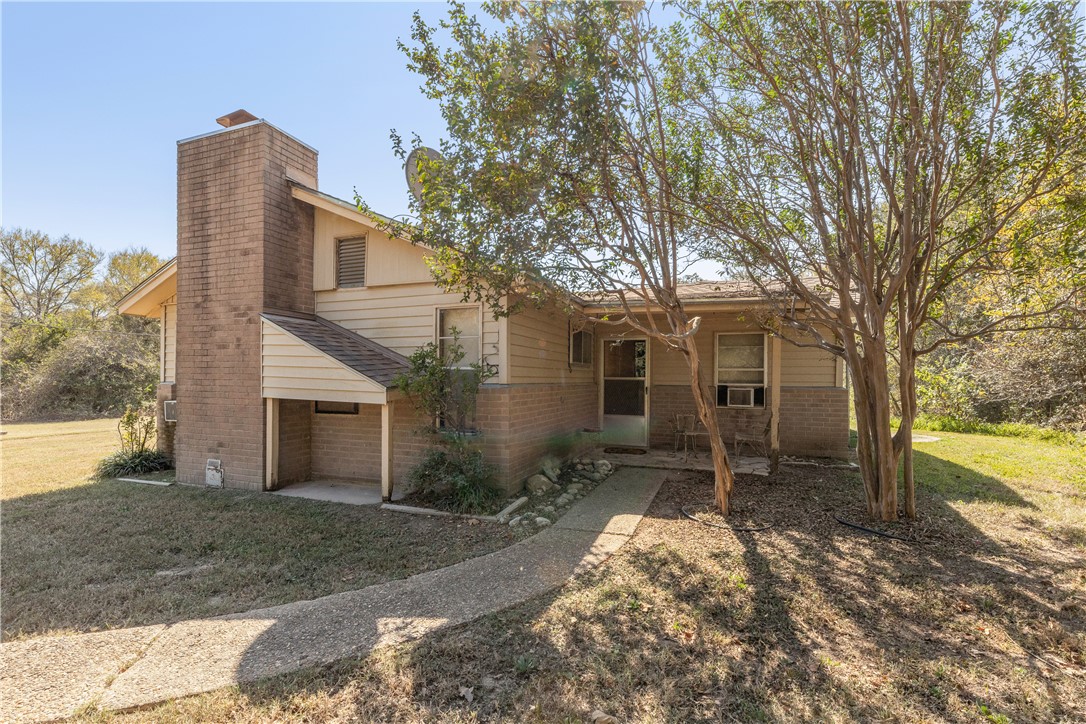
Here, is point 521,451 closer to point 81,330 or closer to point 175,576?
point 175,576

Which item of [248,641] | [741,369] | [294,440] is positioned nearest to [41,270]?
[294,440]

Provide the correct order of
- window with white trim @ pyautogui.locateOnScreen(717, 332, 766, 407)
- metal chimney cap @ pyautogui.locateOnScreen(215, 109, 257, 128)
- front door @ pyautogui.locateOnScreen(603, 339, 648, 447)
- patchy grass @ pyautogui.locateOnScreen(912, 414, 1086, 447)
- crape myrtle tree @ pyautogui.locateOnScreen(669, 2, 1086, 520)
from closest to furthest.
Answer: crape myrtle tree @ pyautogui.locateOnScreen(669, 2, 1086, 520) → metal chimney cap @ pyautogui.locateOnScreen(215, 109, 257, 128) → window with white trim @ pyautogui.locateOnScreen(717, 332, 766, 407) → front door @ pyautogui.locateOnScreen(603, 339, 648, 447) → patchy grass @ pyautogui.locateOnScreen(912, 414, 1086, 447)

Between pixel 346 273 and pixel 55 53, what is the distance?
4.36 metres

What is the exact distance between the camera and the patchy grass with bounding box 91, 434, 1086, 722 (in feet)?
8.34

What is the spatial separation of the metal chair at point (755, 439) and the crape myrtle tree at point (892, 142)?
129 inches

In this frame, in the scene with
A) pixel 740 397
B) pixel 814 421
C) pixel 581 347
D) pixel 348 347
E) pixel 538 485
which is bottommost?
pixel 538 485

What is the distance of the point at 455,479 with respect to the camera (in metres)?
6.30

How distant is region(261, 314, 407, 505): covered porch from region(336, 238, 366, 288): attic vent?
78cm

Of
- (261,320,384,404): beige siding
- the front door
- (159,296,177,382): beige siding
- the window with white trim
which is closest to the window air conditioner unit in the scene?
the window with white trim

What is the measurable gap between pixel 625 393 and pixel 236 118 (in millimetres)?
8638

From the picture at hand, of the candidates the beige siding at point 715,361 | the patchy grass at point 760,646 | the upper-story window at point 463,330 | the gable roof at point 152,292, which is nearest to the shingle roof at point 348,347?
the upper-story window at point 463,330

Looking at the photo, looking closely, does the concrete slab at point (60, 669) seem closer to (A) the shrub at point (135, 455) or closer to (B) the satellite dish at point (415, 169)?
(B) the satellite dish at point (415, 169)

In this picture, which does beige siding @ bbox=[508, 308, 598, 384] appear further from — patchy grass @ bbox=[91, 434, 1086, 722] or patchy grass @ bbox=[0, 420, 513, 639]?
patchy grass @ bbox=[91, 434, 1086, 722]

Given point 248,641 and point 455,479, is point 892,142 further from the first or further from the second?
point 248,641
